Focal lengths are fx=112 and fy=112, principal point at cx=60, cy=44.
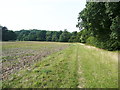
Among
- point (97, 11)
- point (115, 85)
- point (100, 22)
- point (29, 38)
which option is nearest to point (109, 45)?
point (100, 22)

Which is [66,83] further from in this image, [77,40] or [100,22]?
[77,40]

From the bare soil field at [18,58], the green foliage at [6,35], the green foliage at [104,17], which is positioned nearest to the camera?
the bare soil field at [18,58]

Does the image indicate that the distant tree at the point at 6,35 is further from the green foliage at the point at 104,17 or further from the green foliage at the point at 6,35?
the green foliage at the point at 104,17

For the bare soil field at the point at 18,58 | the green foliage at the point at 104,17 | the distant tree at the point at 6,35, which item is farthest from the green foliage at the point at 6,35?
the green foliage at the point at 104,17

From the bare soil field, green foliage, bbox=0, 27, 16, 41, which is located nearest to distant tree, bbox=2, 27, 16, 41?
green foliage, bbox=0, 27, 16, 41

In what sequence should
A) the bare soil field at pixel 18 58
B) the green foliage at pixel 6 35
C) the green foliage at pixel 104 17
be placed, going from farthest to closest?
the green foliage at pixel 6 35
the green foliage at pixel 104 17
the bare soil field at pixel 18 58

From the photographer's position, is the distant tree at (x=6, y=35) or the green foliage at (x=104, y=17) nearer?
the green foliage at (x=104, y=17)

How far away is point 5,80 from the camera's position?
18.4ft

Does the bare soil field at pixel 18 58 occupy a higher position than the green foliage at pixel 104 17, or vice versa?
the green foliage at pixel 104 17

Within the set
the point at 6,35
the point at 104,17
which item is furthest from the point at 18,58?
the point at 6,35

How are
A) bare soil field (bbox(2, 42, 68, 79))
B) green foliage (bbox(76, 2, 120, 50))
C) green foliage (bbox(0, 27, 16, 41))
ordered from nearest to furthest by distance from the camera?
1. bare soil field (bbox(2, 42, 68, 79))
2. green foliage (bbox(76, 2, 120, 50))
3. green foliage (bbox(0, 27, 16, 41))

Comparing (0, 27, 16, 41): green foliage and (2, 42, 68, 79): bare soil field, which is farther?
(0, 27, 16, 41): green foliage

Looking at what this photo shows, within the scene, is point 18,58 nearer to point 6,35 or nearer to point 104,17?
point 104,17

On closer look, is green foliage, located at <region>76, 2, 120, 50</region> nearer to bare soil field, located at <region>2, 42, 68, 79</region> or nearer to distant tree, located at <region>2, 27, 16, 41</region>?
bare soil field, located at <region>2, 42, 68, 79</region>
